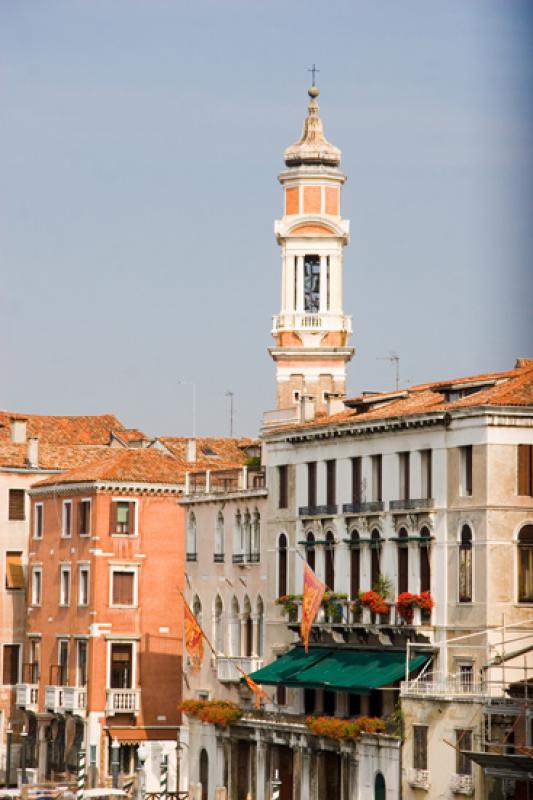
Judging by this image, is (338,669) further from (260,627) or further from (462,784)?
(462,784)

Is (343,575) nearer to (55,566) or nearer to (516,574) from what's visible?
(516,574)

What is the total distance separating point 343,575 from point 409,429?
17.8 feet

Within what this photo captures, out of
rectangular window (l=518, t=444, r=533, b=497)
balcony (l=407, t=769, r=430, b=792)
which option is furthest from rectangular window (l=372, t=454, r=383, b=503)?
balcony (l=407, t=769, r=430, b=792)

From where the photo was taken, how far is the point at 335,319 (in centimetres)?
9375

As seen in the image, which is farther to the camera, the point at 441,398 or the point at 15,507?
the point at 15,507

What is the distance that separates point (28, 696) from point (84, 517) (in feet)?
23.7

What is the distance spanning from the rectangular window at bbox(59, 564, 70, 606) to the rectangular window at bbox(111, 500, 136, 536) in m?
3.16

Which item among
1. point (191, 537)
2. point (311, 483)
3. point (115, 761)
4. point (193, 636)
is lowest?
point (115, 761)

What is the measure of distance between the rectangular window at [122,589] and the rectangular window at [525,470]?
79.6 feet

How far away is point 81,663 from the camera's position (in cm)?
8606

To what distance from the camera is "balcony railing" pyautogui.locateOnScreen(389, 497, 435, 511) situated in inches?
2621

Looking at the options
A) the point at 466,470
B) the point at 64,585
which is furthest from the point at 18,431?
the point at 466,470

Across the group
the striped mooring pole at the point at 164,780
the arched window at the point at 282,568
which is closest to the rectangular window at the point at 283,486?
the arched window at the point at 282,568

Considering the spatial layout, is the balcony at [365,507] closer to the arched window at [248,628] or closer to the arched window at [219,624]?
the arched window at [248,628]
